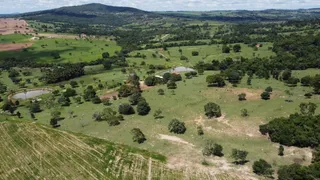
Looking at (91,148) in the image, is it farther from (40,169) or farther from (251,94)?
(251,94)

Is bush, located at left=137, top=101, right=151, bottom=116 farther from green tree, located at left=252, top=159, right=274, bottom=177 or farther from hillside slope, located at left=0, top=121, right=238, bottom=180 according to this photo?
green tree, located at left=252, top=159, right=274, bottom=177

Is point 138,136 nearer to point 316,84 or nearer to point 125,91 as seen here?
point 125,91

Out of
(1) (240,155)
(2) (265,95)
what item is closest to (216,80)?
(2) (265,95)

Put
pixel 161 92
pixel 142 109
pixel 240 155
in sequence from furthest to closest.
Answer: pixel 161 92
pixel 142 109
pixel 240 155

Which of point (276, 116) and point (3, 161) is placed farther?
point (276, 116)

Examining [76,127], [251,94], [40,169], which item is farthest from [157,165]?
[251,94]

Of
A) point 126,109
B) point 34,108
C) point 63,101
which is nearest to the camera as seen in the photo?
point 126,109

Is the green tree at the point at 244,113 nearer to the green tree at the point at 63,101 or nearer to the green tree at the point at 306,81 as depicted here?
the green tree at the point at 306,81
